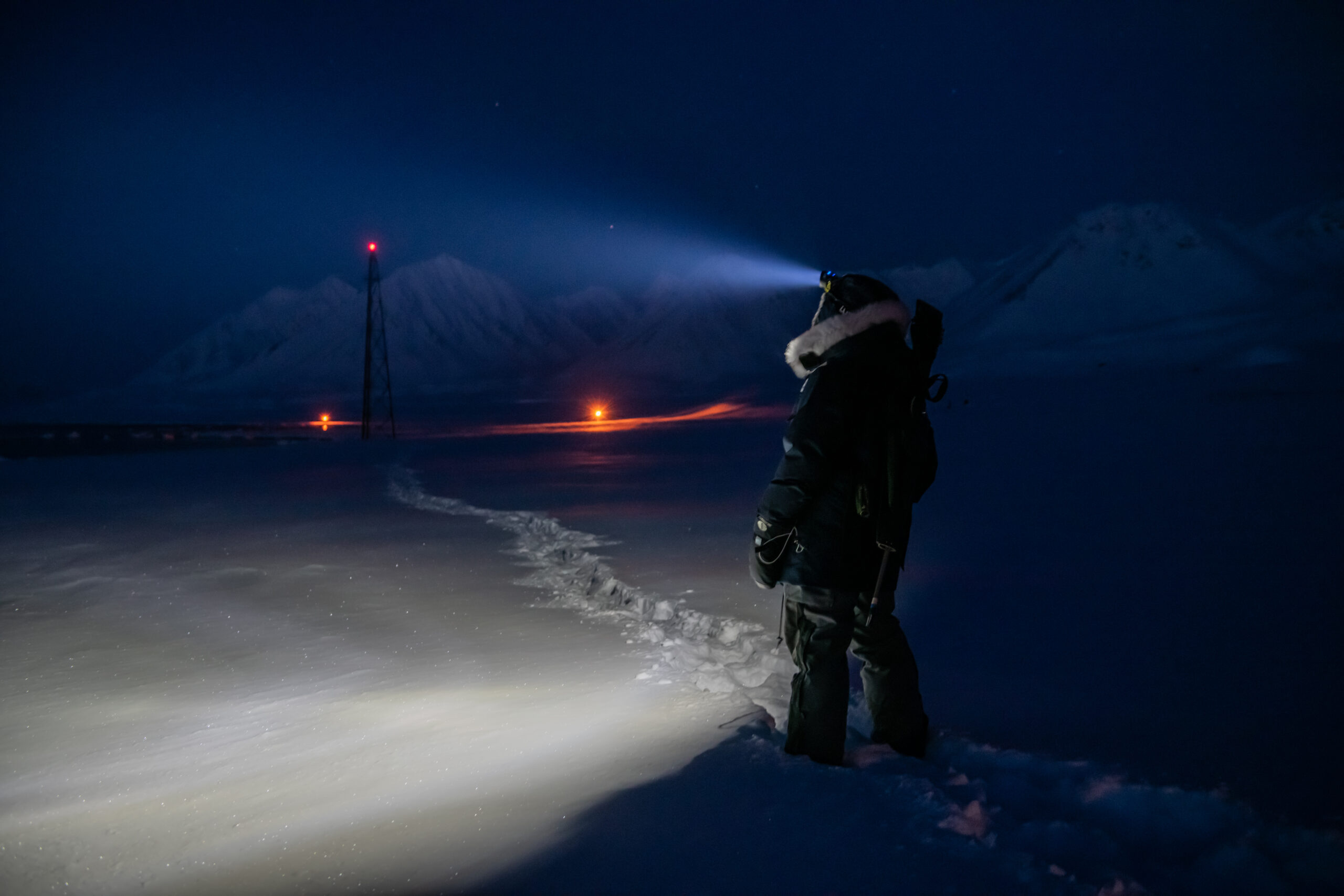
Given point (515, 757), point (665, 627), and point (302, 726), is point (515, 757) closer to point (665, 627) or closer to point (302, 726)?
point (302, 726)

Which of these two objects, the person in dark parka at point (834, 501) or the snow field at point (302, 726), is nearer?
the snow field at point (302, 726)

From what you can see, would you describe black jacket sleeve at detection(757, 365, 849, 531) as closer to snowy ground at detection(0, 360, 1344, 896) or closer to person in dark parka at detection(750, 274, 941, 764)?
person in dark parka at detection(750, 274, 941, 764)

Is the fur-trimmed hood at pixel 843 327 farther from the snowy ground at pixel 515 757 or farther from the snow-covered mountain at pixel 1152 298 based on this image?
the snow-covered mountain at pixel 1152 298

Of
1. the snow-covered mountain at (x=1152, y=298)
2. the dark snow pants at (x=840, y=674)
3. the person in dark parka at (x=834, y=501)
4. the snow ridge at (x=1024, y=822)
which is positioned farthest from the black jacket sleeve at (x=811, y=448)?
the snow-covered mountain at (x=1152, y=298)

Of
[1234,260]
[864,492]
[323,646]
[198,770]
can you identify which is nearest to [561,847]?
[864,492]

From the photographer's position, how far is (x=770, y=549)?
116 inches

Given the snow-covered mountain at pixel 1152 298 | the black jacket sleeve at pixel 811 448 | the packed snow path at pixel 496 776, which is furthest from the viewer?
the snow-covered mountain at pixel 1152 298

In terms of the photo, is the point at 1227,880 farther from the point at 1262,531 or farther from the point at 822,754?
the point at 1262,531

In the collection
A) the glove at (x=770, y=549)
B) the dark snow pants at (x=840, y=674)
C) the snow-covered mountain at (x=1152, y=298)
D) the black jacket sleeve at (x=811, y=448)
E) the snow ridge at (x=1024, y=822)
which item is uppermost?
the snow-covered mountain at (x=1152, y=298)

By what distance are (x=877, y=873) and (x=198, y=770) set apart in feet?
8.80

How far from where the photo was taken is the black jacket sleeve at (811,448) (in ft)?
9.17

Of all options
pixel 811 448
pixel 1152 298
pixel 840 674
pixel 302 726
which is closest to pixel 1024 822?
pixel 840 674

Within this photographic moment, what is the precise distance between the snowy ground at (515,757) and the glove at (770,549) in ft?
2.26

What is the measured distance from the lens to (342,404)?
10788cm
